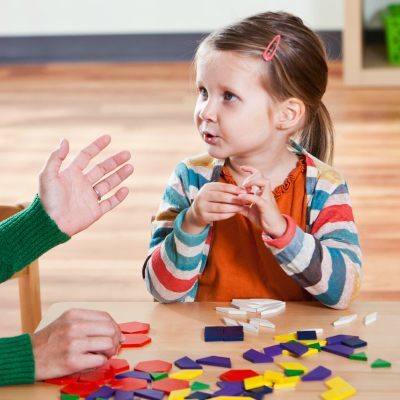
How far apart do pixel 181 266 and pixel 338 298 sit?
0.26 metres

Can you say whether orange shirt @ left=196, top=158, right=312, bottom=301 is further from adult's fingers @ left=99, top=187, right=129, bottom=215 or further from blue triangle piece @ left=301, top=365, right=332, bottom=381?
blue triangle piece @ left=301, top=365, right=332, bottom=381

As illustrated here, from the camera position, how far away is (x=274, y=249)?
1.49m

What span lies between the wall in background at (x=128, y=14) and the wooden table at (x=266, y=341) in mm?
4853

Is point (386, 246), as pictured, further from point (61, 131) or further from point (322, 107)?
point (61, 131)

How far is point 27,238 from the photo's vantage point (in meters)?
1.45

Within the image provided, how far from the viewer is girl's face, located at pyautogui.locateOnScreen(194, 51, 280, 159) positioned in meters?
1.59

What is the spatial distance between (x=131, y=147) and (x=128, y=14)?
6.44 ft

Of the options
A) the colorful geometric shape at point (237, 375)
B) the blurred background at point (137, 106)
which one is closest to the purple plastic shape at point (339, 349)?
the colorful geometric shape at point (237, 375)

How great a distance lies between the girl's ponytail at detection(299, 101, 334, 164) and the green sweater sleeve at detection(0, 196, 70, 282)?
57cm

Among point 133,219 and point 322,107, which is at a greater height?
point 322,107

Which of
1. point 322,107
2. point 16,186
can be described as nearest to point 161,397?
point 322,107

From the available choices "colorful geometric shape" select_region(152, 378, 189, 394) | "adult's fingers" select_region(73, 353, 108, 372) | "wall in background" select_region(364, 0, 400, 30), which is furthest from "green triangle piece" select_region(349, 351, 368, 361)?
"wall in background" select_region(364, 0, 400, 30)

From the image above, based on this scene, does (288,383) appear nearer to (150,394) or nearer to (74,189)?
(150,394)

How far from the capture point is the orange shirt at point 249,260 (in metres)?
1.66
